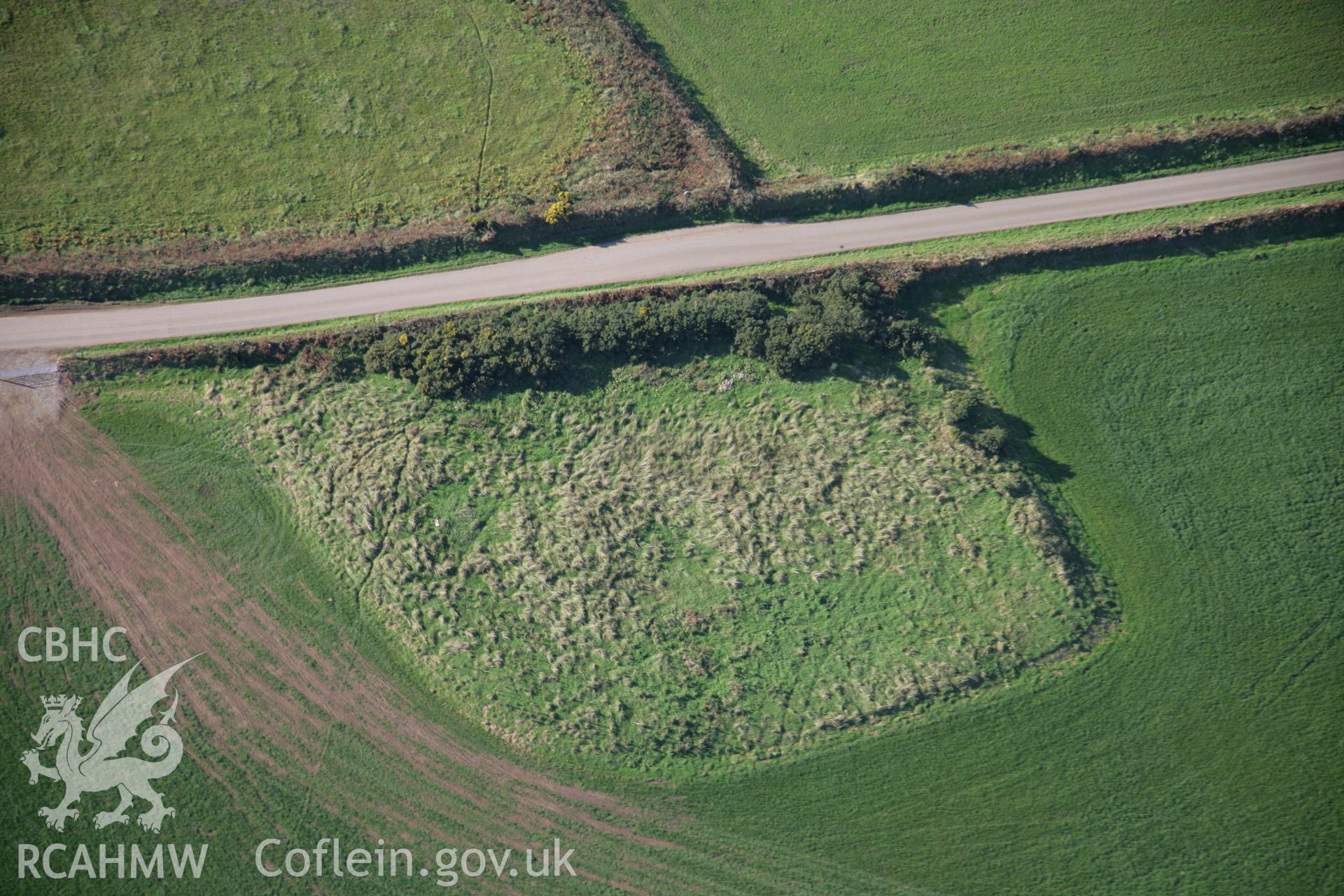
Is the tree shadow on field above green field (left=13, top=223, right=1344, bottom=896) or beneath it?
above

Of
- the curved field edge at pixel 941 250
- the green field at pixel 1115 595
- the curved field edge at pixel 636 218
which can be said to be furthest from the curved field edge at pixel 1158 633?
the curved field edge at pixel 636 218

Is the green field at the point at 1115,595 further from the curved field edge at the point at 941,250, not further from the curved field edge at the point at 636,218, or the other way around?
the curved field edge at the point at 636,218

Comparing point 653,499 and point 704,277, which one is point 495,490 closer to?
point 653,499

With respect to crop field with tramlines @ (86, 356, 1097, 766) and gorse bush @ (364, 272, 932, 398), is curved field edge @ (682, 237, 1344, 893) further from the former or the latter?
gorse bush @ (364, 272, 932, 398)

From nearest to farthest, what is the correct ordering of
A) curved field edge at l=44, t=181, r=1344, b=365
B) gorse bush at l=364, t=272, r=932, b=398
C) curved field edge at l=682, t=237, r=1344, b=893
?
curved field edge at l=682, t=237, r=1344, b=893
gorse bush at l=364, t=272, r=932, b=398
curved field edge at l=44, t=181, r=1344, b=365

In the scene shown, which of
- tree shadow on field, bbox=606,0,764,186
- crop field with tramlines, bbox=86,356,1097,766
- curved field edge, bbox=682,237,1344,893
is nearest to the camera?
curved field edge, bbox=682,237,1344,893

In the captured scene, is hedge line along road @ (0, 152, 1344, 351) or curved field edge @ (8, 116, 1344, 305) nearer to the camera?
curved field edge @ (8, 116, 1344, 305)

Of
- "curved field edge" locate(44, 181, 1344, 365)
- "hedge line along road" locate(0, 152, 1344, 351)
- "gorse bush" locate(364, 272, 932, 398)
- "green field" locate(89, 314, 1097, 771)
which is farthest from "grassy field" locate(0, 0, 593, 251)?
"green field" locate(89, 314, 1097, 771)

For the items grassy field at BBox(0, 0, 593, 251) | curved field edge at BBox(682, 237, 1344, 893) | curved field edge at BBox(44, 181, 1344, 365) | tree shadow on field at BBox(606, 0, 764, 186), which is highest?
grassy field at BBox(0, 0, 593, 251)

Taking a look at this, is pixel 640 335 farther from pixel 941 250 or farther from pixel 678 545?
pixel 941 250
